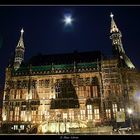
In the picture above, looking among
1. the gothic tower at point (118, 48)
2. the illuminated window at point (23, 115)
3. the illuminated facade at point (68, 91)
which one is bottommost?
the illuminated window at point (23, 115)

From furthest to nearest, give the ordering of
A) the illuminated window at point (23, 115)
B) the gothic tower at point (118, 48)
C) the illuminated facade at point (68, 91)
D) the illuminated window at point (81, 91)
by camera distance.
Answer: the gothic tower at point (118, 48)
the illuminated window at point (81, 91)
the illuminated window at point (23, 115)
the illuminated facade at point (68, 91)

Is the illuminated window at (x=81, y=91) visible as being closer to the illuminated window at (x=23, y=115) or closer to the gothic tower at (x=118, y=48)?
the gothic tower at (x=118, y=48)

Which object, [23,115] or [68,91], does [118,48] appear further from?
[23,115]

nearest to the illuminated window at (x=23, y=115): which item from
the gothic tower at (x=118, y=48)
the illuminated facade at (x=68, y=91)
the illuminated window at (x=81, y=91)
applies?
the illuminated facade at (x=68, y=91)

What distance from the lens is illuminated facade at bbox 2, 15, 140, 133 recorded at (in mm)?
26891

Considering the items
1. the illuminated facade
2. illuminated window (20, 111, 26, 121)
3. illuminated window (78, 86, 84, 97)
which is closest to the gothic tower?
the illuminated facade

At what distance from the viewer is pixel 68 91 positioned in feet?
91.5

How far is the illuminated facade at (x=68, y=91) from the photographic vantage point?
26.9m

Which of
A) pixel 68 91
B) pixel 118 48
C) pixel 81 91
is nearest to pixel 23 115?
pixel 68 91

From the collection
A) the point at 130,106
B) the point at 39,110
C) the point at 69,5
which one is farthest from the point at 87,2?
the point at 39,110

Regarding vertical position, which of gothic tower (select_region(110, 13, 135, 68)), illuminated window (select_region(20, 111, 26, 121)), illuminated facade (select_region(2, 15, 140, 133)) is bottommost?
illuminated window (select_region(20, 111, 26, 121))

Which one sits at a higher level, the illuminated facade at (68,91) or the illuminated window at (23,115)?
the illuminated facade at (68,91)

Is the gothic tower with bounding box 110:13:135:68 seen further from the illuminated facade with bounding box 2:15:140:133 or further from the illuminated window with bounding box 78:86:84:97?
the illuminated window with bounding box 78:86:84:97

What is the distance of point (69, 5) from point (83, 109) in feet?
66.2
